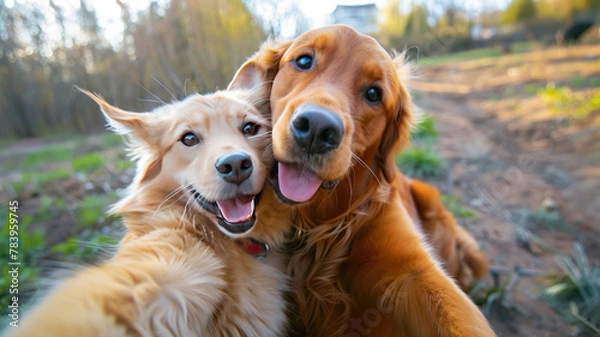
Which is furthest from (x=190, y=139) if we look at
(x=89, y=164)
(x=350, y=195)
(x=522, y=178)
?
(x=522, y=178)

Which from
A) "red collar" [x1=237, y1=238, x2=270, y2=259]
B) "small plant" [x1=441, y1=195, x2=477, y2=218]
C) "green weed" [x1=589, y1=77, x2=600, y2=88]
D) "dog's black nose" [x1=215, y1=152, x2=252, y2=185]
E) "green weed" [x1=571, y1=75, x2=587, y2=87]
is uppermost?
"dog's black nose" [x1=215, y1=152, x2=252, y2=185]

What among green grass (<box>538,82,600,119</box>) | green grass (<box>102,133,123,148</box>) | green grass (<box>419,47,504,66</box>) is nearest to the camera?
green grass (<box>538,82,600,119</box>)

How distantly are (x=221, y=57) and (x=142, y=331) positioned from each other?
10.9ft

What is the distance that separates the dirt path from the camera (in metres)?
3.55

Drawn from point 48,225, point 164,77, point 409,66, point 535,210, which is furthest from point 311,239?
point 535,210

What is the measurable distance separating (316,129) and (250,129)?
66cm

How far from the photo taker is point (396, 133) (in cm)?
272

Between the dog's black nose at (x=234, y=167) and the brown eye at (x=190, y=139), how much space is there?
1.17ft

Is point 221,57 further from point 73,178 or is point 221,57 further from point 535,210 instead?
point 535,210

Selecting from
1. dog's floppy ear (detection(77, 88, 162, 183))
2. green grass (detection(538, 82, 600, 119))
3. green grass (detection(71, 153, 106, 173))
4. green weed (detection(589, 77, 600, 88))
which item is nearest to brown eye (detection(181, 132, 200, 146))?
dog's floppy ear (detection(77, 88, 162, 183))

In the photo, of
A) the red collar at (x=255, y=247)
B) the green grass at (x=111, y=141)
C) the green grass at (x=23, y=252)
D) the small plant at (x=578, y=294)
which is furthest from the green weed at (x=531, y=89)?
the green grass at (x=23, y=252)

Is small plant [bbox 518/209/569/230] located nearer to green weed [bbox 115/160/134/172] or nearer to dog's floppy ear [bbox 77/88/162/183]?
dog's floppy ear [bbox 77/88/162/183]

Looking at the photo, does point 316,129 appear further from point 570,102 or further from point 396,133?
point 570,102

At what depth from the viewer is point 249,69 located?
2852 mm
